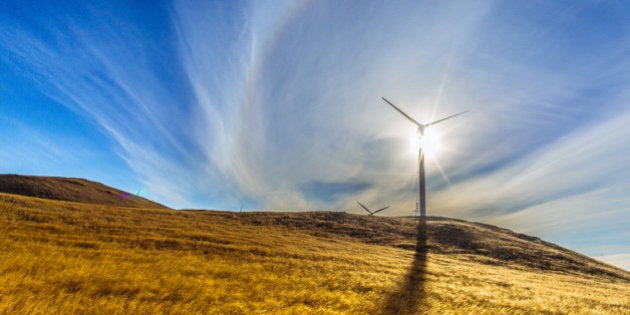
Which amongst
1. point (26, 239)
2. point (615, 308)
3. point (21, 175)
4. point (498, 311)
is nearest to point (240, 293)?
point (498, 311)

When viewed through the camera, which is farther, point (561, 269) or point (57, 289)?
point (561, 269)

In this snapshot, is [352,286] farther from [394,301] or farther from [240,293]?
[240,293]

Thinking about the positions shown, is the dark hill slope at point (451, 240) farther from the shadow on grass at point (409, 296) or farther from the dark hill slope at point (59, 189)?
the dark hill slope at point (59, 189)

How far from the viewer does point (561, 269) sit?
34562 millimetres

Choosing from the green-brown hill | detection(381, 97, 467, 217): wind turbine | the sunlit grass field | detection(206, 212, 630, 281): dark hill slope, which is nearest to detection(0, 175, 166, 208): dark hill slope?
the green-brown hill

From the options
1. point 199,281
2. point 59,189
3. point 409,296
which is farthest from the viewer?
point 59,189

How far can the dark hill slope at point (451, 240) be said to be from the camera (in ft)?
118

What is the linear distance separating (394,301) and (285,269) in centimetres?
654

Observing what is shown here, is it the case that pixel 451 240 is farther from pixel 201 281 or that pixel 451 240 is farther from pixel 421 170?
pixel 201 281

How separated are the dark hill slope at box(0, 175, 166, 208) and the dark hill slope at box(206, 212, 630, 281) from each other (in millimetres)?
38730

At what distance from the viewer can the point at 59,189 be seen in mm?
58906

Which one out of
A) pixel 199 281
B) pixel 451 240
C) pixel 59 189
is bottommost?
pixel 199 281

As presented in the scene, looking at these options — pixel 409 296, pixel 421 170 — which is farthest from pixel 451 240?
pixel 409 296

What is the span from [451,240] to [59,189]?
77613 millimetres
